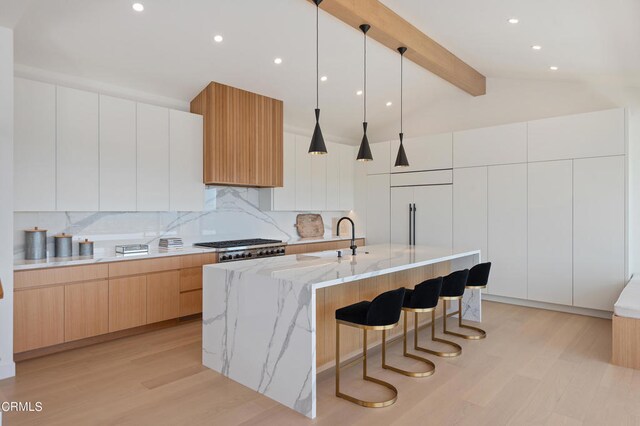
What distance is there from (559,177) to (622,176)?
0.64 meters

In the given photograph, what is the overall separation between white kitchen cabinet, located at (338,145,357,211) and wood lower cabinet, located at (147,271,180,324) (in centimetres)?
330

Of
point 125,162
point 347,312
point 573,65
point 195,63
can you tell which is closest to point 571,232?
point 573,65

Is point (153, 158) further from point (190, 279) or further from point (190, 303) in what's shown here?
point (190, 303)

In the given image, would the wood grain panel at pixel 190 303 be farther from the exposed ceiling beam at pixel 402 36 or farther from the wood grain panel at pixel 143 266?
the exposed ceiling beam at pixel 402 36

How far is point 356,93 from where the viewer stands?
233 inches

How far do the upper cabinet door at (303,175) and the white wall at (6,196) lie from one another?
3.66 meters

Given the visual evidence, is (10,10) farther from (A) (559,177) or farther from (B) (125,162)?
(A) (559,177)

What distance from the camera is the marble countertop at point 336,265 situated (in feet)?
9.02

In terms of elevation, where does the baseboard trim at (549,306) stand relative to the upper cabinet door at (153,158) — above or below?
below

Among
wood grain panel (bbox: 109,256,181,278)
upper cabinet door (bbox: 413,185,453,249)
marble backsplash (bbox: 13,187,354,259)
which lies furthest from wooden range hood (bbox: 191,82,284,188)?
upper cabinet door (bbox: 413,185,453,249)

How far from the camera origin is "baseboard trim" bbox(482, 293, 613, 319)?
16.0 ft

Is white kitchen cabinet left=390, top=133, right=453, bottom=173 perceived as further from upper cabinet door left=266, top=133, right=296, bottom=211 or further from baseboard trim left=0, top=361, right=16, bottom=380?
baseboard trim left=0, top=361, right=16, bottom=380

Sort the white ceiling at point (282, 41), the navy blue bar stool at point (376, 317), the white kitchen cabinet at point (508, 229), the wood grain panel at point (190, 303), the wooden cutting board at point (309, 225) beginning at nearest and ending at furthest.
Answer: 1. the navy blue bar stool at point (376, 317)
2. the white ceiling at point (282, 41)
3. the wood grain panel at point (190, 303)
4. the white kitchen cabinet at point (508, 229)
5. the wooden cutting board at point (309, 225)

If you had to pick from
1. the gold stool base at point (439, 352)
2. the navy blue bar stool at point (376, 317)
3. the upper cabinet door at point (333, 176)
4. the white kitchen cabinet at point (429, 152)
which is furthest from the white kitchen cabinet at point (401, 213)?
the navy blue bar stool at point (376, 317)
